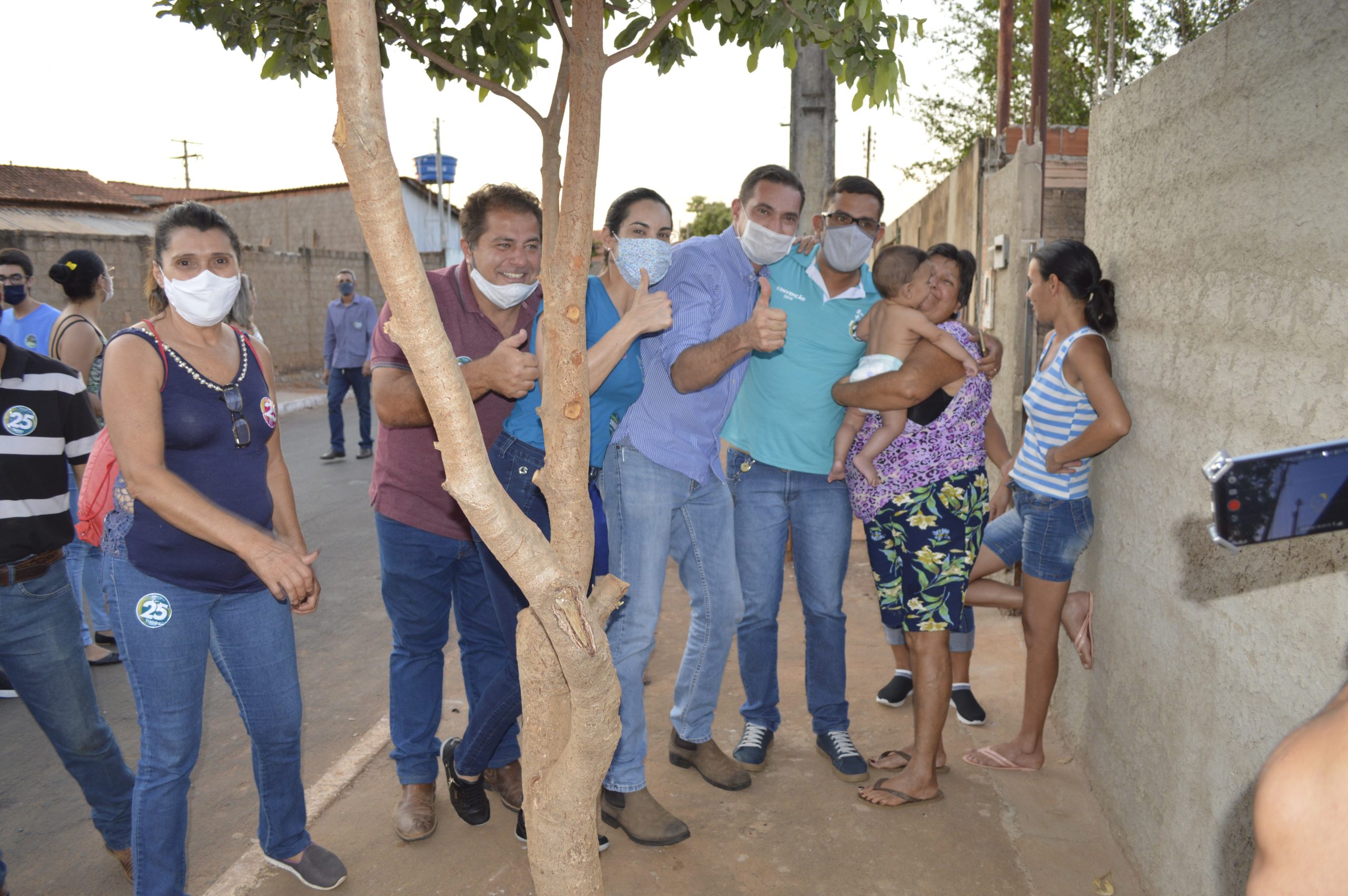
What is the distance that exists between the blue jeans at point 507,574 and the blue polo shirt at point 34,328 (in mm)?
4185

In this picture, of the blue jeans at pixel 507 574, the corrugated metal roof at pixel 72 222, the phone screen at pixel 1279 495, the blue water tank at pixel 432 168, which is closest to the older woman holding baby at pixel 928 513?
the blue jeans at pixel 507 574

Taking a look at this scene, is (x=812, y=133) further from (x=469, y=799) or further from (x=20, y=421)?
(x=20, y=421)

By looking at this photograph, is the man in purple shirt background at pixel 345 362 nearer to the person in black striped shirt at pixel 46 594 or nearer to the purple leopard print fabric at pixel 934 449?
the person in black striped shirt at pixel 46 594

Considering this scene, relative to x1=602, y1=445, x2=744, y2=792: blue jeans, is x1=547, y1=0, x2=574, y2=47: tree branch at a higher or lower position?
higher

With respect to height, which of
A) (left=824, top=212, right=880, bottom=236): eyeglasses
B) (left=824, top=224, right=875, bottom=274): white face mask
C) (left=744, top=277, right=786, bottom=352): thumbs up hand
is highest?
(left=824, top=212, right=880, bottom=236): eyeglasses

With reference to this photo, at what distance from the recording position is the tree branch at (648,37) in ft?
6.40

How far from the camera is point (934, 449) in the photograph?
342 cm

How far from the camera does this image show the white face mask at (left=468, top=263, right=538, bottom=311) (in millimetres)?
3031

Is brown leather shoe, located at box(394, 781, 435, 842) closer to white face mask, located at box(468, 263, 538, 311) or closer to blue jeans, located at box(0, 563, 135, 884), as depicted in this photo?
blue jeans, located at box(0, 563, 135, 884)

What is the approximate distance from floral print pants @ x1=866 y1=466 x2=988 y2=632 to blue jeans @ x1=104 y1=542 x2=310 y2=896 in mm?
2098

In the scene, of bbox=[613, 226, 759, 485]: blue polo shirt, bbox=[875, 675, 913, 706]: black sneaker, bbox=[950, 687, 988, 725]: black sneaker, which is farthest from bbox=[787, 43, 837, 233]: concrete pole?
bbox=[950, 687, 988, 725]: black sneaker

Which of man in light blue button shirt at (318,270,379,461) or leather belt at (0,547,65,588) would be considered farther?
man in light blue button shirt at (318,270,379,461)

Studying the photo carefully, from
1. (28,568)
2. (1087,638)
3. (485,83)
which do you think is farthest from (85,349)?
(1087,638)

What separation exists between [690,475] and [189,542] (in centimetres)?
153
